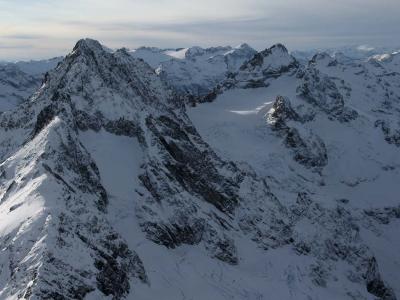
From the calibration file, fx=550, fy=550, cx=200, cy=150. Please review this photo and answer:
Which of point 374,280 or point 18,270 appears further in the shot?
point 374,280

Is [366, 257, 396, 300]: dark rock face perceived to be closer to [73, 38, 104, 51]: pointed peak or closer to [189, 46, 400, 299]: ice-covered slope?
[189, 46, 400, 299]: ice-covered slope

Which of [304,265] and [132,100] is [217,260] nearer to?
[304,265]

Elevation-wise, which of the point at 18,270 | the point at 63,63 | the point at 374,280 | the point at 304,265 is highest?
the point at 63,63

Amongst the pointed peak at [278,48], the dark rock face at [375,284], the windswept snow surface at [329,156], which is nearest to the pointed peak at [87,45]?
the windswept snow surface at [329,156]

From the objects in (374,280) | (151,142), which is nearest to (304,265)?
(374,280)

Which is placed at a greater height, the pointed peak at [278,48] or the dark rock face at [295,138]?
the pointed peak at [278,48]

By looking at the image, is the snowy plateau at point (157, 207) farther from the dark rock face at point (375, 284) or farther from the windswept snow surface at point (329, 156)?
the windswept snow surface at point (329, 156)

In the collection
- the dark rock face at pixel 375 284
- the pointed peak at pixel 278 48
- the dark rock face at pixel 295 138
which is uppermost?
the pointed peak at pixel 278 48

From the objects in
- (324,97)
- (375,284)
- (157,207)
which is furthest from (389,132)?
(157,207)
